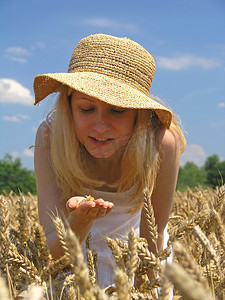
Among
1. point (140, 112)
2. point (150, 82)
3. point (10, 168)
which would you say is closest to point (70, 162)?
point (140, 112)

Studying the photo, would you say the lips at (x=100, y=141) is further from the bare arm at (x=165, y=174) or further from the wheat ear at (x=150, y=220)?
the wheat ear at (x=150, y=220)

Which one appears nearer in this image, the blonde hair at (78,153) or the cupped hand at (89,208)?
the cupped hand at (89,208)

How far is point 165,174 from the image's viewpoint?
197 cm

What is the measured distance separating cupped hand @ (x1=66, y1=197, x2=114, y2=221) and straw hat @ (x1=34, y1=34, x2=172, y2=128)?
1.76 feet

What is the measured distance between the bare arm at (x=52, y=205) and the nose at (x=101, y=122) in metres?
0.40

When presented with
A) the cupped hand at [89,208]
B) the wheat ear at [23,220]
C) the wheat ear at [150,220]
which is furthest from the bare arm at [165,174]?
the wheat ear at [23,220]

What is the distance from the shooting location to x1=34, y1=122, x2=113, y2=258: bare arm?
3.68 ft

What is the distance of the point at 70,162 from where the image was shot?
1875 mm

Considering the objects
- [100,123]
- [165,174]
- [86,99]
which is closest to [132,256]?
[100,123]

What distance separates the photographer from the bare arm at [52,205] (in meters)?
1.12

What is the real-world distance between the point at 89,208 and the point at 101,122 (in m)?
0.59

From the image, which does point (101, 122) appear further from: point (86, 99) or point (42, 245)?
point (42, 245)

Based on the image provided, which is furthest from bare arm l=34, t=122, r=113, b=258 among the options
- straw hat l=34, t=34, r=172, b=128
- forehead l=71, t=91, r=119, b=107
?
forehead l=71, t=91, r=119, b=107

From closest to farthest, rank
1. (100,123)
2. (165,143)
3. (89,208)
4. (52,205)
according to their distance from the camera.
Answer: (89,208) → (100,123) → (52,205) → (165,143)
